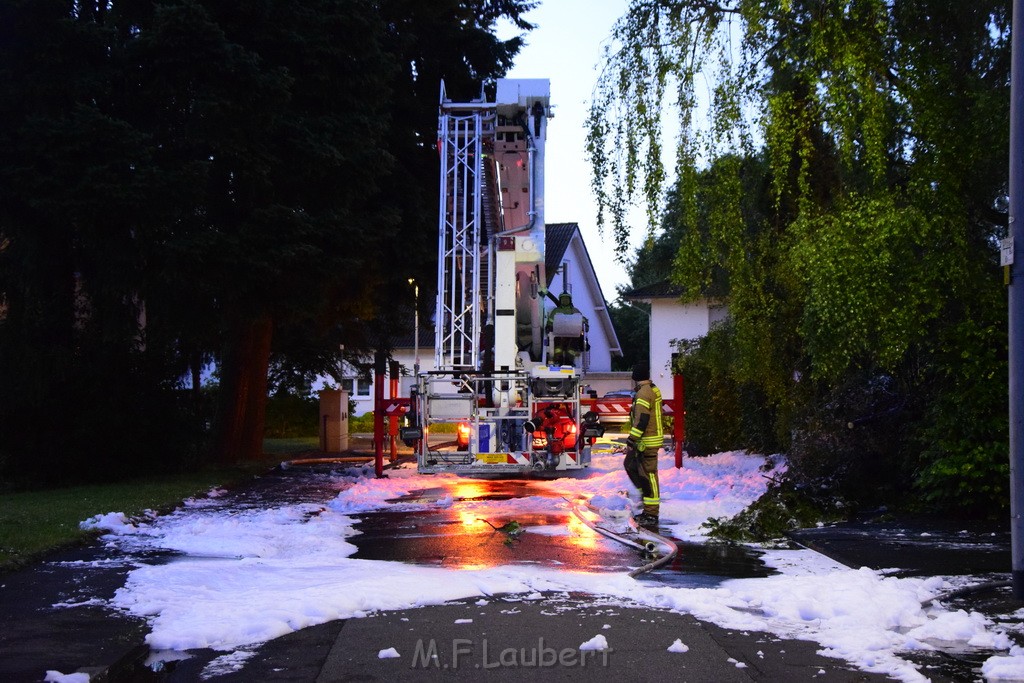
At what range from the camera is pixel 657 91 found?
1349 centimetres

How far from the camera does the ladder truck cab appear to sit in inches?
631

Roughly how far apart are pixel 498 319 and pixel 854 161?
5353 millimetres

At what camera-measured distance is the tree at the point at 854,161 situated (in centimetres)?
1180

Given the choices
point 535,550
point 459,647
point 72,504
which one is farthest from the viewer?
point 72,504

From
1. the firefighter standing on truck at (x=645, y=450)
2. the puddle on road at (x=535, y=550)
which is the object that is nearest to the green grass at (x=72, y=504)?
the puddle on road at (x=535, y=550)

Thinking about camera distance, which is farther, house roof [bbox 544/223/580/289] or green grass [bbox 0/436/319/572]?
house roof [bbox 544/223/580/289]

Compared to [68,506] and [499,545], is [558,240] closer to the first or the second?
[68,506]

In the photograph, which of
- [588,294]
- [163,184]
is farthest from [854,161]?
[588,294]

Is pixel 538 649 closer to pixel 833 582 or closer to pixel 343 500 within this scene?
pixel 833 582

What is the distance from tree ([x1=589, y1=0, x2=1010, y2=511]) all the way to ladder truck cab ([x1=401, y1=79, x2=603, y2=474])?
9.94 ft

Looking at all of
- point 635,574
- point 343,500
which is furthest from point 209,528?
point 635,574

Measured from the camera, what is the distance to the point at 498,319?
1634cm

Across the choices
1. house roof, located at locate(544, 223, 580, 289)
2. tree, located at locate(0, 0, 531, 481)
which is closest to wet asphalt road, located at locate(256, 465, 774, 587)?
tree, located at locate(0, 0, 531, 481)

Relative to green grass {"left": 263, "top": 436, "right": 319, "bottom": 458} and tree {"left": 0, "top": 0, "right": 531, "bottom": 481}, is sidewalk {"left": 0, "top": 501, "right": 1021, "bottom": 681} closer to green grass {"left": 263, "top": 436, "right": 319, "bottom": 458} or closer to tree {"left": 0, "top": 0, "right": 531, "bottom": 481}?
tree {"left": 0, "top": 0, "right": 531, "bottom": 481}
